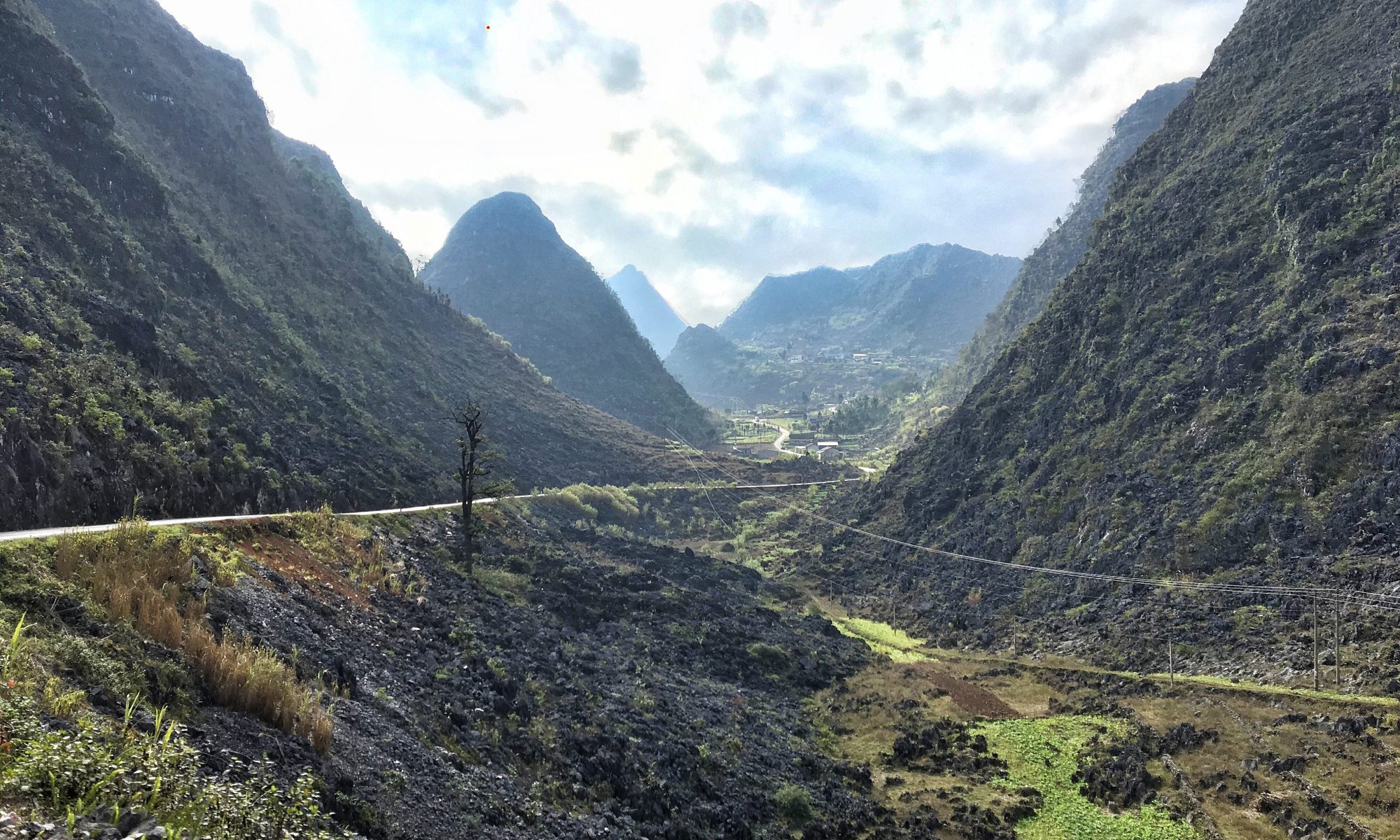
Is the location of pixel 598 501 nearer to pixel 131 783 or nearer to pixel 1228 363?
pixel 1228 363

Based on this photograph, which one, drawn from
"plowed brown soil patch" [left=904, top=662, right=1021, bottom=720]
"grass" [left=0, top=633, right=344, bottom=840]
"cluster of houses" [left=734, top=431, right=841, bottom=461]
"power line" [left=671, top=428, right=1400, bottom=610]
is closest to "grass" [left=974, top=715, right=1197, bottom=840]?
"plowed brown soil patch" [left=904, top=662, right=1021, bottom=720]

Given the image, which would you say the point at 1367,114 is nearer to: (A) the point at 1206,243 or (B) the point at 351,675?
(A) the point at 1206,243

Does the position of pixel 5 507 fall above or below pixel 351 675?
above

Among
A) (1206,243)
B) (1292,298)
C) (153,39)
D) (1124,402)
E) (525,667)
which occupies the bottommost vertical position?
(525,667)

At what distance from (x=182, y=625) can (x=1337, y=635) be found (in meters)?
38.8

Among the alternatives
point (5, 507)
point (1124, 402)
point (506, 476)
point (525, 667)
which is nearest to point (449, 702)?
point (525, 667)

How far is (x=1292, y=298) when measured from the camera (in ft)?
155

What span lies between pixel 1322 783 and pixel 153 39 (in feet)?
468

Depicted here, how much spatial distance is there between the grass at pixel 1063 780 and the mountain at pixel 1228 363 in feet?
49.9

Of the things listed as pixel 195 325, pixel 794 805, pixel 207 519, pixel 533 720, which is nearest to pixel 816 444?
pixel 195 325

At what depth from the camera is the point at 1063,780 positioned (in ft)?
79.9

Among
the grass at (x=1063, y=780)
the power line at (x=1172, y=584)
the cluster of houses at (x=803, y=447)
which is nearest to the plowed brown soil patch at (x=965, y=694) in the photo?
the grass at (x=1063, y=780)

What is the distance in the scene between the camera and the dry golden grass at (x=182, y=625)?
13172mm

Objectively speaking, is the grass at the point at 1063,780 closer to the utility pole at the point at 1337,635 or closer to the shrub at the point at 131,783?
the utility pole at the point at 1337,635
